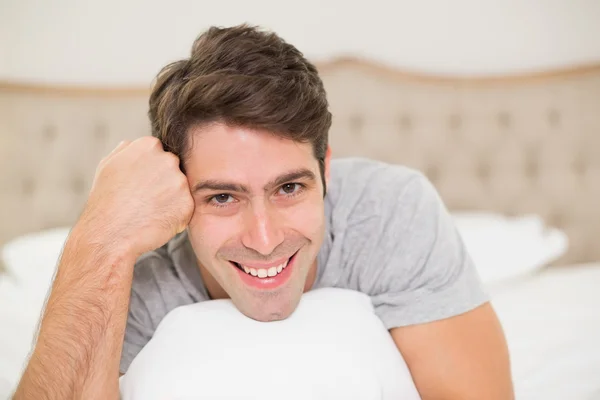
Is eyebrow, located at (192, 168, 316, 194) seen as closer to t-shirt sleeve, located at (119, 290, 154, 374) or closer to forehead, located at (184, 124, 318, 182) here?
forehead, located at (184, 124, 318, 182)

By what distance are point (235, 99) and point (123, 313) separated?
1.41 ft

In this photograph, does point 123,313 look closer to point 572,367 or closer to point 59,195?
point 572,367

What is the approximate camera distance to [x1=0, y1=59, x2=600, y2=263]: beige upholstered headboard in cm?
212

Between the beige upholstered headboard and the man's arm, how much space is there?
1110 millimetres

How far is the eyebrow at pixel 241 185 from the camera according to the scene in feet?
3.31

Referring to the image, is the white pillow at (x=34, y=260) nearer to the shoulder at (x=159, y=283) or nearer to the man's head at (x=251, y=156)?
the shoulder at (x=159, y=283)

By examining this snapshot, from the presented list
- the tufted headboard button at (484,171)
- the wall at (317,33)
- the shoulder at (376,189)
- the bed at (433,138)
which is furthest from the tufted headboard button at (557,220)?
the shoulder at (376,189)

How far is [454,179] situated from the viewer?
2146 millimetres

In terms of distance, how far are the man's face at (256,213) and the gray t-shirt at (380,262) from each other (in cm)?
15

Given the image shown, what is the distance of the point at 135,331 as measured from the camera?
3.77 ft

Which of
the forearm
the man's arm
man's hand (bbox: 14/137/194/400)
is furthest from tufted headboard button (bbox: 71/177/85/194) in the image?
the man's arm

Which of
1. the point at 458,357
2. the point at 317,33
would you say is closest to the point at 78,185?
the point at 317,33

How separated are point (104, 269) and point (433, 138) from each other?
149 centimetres

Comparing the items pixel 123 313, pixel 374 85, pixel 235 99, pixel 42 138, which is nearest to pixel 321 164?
pixel 235 99
